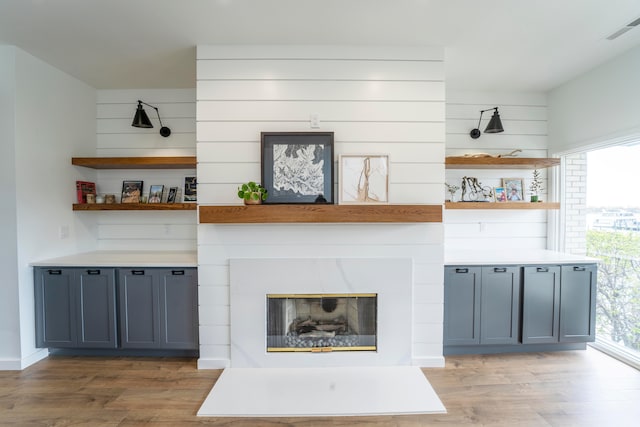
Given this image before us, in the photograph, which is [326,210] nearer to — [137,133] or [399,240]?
[399,240]

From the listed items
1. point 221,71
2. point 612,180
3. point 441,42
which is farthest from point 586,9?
point 221,71

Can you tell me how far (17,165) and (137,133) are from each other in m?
1.12

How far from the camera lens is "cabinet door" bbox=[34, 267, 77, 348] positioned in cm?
283

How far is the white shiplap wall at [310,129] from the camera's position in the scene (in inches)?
104

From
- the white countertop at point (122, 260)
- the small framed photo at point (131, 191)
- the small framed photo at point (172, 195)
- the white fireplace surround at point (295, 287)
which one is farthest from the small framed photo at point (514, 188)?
the small framed photo at point (131, 191)

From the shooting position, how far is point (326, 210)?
2504mm

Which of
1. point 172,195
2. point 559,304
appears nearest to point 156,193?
point 172,195

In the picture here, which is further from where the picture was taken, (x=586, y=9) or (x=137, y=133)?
(x=137, y=133)

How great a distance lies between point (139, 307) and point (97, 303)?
15.1 inches

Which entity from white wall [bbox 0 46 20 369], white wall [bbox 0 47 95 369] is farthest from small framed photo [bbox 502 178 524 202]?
white wall [bbox 0 46 20 369]

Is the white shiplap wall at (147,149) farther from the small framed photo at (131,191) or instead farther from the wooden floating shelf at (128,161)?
the wooden floating shelf at (128,161)

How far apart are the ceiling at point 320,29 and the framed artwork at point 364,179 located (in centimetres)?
98

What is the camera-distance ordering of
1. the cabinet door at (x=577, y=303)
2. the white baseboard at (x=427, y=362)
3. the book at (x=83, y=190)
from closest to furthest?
the white baseboard at (x=427, y=362), the cabinet door at (x=577, y=303), the book at (x=83, y=190)

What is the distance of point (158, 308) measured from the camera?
111 inches
